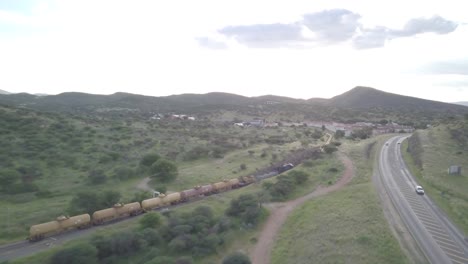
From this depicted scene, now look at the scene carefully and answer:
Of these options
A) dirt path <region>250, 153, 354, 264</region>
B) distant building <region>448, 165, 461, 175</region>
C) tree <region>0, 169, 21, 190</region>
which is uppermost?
distant building <region>448, 165, 461, 175</region>

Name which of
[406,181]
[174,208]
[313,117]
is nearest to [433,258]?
[406,181]

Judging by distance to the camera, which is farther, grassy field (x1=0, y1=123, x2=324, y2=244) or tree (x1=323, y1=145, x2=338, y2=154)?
tree (x1=323, y1=145, x2=338, y2=154)

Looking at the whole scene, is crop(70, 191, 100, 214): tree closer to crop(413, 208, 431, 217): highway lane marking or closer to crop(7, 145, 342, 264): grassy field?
crop(7, 145, 342, 264): grassy field

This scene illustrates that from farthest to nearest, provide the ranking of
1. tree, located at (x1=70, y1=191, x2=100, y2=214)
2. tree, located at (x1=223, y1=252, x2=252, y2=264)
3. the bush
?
the bush < tree, located at (x1=70, y1=191, x2=100, y2=214) < tree, located at (x1=223, y1=252, x2=252, y2=264)

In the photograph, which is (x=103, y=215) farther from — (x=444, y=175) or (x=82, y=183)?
(x=444, y=175)

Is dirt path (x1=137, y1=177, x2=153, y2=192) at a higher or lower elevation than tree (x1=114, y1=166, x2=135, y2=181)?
lower

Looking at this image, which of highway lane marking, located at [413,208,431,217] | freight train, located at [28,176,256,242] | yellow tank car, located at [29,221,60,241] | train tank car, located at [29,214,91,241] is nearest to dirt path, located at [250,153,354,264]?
freight train, located at [28,176,256,242]

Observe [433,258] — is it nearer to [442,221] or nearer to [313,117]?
[442,221]
